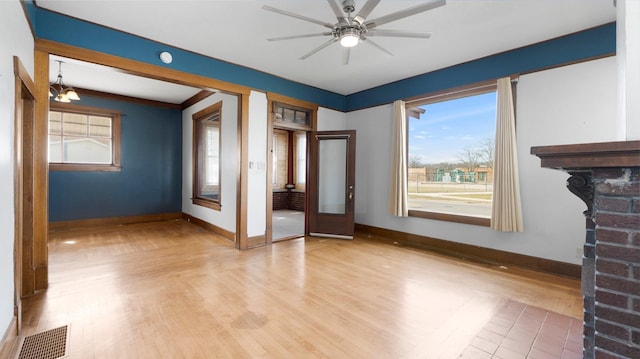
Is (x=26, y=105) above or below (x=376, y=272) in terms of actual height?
above

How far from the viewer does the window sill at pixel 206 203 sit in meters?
5.63

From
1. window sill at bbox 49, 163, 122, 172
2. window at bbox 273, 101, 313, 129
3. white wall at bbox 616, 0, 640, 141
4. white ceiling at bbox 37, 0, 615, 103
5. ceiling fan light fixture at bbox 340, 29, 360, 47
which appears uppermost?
white ceiling at bbox 37, 0, 615, 103

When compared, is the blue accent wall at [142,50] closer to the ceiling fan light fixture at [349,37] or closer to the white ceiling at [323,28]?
the white ceiling at [323,28]

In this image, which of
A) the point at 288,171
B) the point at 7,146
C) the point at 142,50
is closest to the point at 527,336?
the point at 7,146

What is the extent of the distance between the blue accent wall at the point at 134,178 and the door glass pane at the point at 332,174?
3992 mm

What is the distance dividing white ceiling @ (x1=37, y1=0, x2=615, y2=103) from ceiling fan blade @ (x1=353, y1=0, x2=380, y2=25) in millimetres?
454

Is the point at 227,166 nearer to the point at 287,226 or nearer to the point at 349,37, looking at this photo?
the point at 287,226

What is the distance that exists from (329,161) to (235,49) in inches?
109

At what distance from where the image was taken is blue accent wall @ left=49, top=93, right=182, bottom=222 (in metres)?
5.83

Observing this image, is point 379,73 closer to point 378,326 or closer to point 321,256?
point 321,256

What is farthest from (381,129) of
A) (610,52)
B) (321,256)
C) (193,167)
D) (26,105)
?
(26,105)

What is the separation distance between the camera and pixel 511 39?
3.53 m

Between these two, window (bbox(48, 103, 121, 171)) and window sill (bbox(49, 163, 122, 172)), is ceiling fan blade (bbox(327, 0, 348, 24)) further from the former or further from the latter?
window sill (bbox(49, 163, 122, 172))

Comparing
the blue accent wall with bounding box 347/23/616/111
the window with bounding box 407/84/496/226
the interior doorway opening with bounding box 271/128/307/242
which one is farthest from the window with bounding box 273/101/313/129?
the interior doorway opening with bounding box 271/128/307/242
